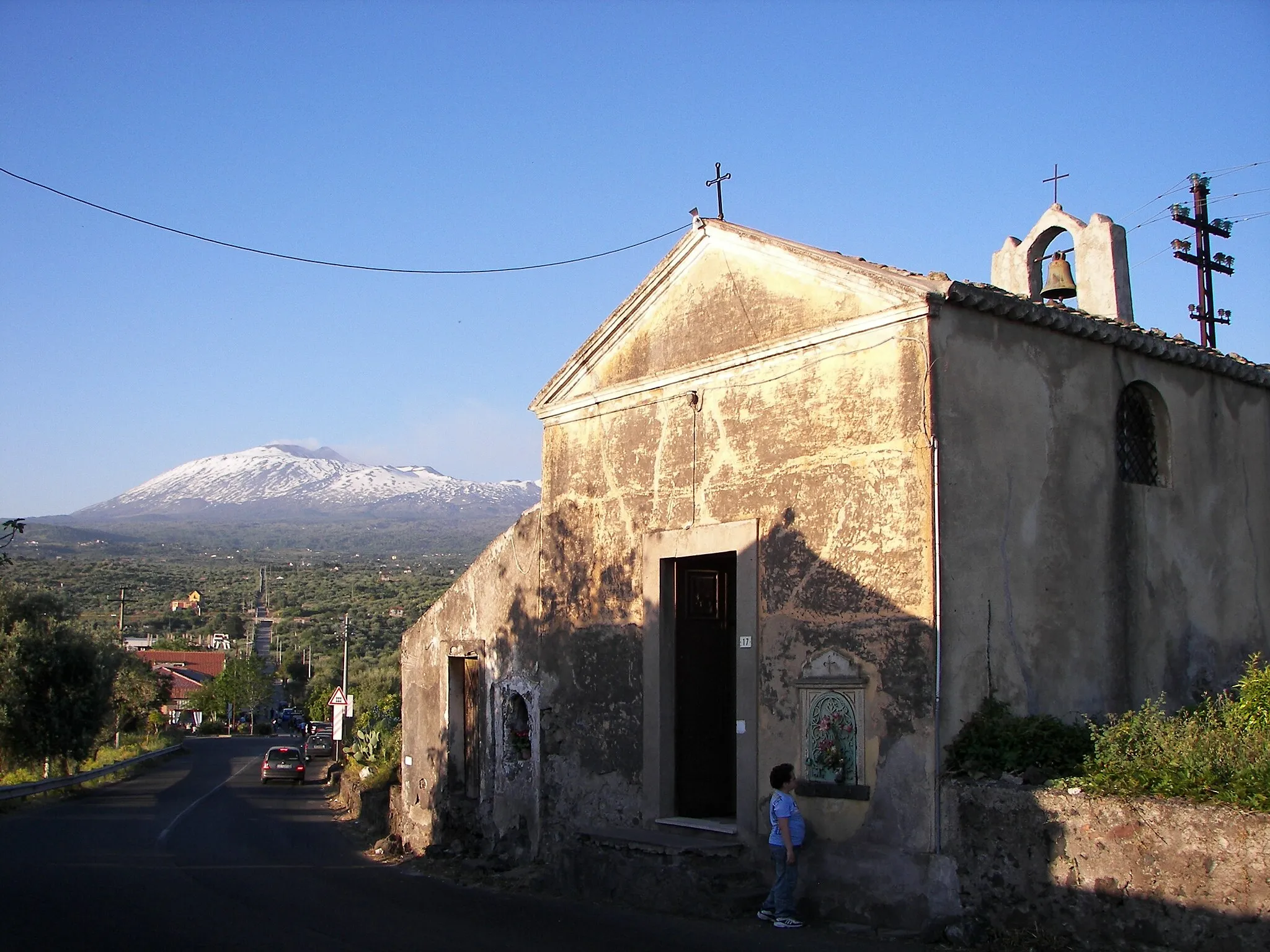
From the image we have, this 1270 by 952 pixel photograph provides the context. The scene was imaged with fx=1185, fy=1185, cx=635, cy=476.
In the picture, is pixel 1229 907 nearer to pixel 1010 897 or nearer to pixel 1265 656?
pixel 1010 897

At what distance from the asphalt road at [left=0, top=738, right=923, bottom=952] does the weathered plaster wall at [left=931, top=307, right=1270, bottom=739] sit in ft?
9.79

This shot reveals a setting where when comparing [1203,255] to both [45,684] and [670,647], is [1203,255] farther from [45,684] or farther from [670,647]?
[45,684]

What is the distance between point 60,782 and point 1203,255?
28102 mm

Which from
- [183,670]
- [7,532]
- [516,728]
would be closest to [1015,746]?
[516,728]

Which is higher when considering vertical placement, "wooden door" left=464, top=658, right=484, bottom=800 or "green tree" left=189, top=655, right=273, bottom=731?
"wooden door" left=464, top=658, right=484, bottom=800

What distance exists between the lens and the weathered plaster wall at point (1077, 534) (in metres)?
10.7

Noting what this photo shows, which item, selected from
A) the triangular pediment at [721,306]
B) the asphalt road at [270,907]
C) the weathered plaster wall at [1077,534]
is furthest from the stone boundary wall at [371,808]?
the weathered plaster wall at [1077,534]

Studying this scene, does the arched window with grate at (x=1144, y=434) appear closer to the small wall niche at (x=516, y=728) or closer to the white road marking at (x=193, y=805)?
the small wall niche at (x=516, y=728)

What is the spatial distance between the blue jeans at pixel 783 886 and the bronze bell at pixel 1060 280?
22.2 ft

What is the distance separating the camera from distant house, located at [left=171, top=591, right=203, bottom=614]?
375ft

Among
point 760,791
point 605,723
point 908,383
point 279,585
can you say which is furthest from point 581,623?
point 279,585

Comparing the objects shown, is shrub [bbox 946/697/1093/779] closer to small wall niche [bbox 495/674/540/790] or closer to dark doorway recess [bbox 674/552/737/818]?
dark doorway recess [bbox 674/552/737/818]

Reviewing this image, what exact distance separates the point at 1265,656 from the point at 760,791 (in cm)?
616

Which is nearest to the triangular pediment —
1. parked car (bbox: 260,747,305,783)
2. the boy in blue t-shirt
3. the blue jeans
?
the boy in blue t-shirt
